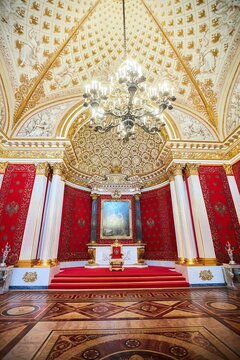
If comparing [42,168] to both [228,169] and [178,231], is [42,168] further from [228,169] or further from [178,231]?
[228,169]

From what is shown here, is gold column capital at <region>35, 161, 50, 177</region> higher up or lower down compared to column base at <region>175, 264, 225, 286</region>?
higher up

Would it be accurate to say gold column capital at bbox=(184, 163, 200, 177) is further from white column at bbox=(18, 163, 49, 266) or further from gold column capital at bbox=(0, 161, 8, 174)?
gold column capital at bbox=(0, 161, 8, 174)

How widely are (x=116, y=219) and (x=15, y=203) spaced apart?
20.7 feet

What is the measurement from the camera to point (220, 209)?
27.0ft

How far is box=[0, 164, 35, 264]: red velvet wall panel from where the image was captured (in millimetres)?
7262

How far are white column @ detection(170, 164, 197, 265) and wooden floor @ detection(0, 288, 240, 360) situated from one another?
2240mm

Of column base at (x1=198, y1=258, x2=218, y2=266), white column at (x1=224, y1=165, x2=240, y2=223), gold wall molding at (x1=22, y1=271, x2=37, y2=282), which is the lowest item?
gold wall molding at (x1=22, y1=271, x2=37, y2=282)

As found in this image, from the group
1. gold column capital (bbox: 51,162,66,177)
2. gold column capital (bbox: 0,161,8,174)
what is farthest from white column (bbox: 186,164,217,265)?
gold column capital (bbox: 0,161,8,174)

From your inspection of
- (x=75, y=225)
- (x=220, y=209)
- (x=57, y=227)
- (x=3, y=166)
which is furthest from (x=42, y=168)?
(x=220, y=209)

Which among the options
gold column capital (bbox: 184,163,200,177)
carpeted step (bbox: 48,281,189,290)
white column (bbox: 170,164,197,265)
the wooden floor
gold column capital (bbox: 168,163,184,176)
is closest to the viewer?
the wooden floor

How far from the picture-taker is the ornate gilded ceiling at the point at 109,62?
7.74 metres

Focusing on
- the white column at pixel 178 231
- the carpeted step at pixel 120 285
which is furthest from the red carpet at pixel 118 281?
the white column at pixel 178 231

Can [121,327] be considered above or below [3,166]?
below

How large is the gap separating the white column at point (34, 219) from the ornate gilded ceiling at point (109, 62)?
4.20ft
